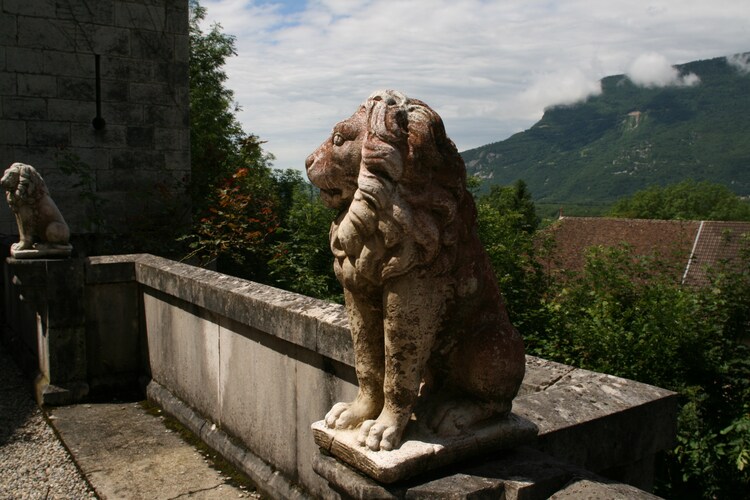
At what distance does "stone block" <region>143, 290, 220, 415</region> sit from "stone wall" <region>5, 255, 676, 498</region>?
0.01m

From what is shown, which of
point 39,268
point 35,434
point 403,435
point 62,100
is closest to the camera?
point 403,435

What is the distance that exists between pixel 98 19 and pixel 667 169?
168110 millimetres

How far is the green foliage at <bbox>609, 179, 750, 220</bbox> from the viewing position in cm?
6053

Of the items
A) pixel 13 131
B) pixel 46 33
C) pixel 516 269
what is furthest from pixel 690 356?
pixel 46 33

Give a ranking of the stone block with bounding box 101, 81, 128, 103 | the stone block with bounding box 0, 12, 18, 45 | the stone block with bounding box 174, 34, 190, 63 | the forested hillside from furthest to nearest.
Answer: the forested hillside → the stone block with bounding box 174, 34, 190, 63 → the stone block with bounding box 101, 81, 128, 103 → the stone block with bounding box 0, 12, 18, 45

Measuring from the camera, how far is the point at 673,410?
3287 mm

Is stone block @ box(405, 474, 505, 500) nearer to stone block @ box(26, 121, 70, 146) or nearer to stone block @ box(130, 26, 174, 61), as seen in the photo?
stone block @ box(26, 121, 70, 146)

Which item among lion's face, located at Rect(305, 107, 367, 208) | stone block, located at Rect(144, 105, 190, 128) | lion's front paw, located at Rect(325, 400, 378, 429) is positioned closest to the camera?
lion's face, located at Rect(305, 107, 367, 208)

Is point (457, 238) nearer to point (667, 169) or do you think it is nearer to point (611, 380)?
point (611, 380)

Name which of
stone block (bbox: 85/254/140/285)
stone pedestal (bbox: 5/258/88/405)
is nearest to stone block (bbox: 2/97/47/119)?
stone pedestal (bbox: 5/258/88/405)

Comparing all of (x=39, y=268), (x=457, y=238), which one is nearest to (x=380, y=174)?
(x=457, y=238)

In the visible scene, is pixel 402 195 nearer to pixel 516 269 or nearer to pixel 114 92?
pixel 516 269

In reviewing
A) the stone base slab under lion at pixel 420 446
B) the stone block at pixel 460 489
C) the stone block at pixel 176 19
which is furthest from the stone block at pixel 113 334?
the stone block at pixel 176 19

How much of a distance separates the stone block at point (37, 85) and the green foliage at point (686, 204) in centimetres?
5807
